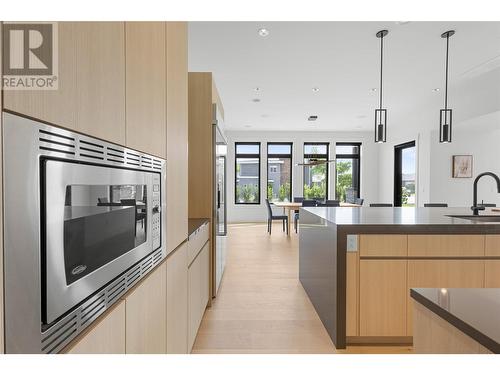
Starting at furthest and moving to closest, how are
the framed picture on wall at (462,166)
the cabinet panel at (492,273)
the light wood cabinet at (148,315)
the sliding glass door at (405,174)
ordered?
1. the sliding glass door at (405,174)
2. the framed picture on wall at (462,166)
3. the cabinet panel at (492,273)
4. the light wood cabinet at (148,315)

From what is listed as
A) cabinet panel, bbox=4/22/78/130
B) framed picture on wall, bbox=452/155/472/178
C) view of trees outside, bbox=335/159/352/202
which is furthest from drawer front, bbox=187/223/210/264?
view of trees outside, bbox=335/159/352/202

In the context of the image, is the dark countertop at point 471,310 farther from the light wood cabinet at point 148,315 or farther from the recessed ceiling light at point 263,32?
the recessed ceiling light at point 263,32

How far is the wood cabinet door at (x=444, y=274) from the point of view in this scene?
215cm

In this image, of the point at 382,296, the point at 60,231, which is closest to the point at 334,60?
the point at 382,296

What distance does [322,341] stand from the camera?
7.45ft

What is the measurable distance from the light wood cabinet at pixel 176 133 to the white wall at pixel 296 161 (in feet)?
25.5

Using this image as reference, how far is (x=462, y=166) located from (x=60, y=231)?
7444 millimetres

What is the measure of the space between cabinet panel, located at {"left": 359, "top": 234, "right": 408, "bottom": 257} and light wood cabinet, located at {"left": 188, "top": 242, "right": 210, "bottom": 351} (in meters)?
1.26

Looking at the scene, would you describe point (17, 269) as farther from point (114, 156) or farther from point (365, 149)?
point (365, 149)

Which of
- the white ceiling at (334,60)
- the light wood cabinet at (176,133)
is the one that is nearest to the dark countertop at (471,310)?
the light wood cabinet at (176,133)

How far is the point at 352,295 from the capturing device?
85.8 inches

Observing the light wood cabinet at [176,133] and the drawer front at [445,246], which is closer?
the light wood cabinet at [176,133]
